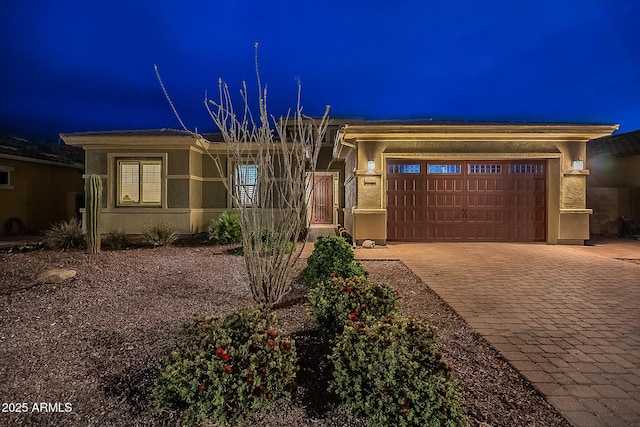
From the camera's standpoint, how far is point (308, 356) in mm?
2852

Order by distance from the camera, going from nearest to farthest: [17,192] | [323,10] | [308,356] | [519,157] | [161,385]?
[161,385] → [308,356] → [519,157] → [17,192] → [323,10]

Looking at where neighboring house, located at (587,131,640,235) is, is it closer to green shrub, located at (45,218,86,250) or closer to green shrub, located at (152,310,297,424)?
green shrub, located at (152,310,297,424)

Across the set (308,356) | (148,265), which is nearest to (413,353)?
(308,356)

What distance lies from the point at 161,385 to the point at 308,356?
45.1 inches

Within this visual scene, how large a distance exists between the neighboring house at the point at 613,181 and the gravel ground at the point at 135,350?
11.3 meters

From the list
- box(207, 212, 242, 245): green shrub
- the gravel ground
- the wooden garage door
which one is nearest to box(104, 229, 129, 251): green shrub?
box(207, 212, 242, 245): green shrub

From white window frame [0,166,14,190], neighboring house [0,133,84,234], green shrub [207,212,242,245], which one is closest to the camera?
green shrub [207,212,242,245]

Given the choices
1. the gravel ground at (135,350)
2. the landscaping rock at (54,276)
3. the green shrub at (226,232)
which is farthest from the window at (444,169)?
the landscaping rock at (54,276)

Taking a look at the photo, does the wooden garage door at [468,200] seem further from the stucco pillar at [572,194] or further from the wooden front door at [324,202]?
the wooden front door at [324,202]

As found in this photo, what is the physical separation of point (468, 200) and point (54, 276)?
9.85 metres

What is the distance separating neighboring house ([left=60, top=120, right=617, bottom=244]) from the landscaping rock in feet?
16.1

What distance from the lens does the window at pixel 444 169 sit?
1038 centimetres

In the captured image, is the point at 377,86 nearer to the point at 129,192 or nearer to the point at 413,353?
the point at 129,192

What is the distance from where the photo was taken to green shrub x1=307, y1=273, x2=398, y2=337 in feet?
10.4
